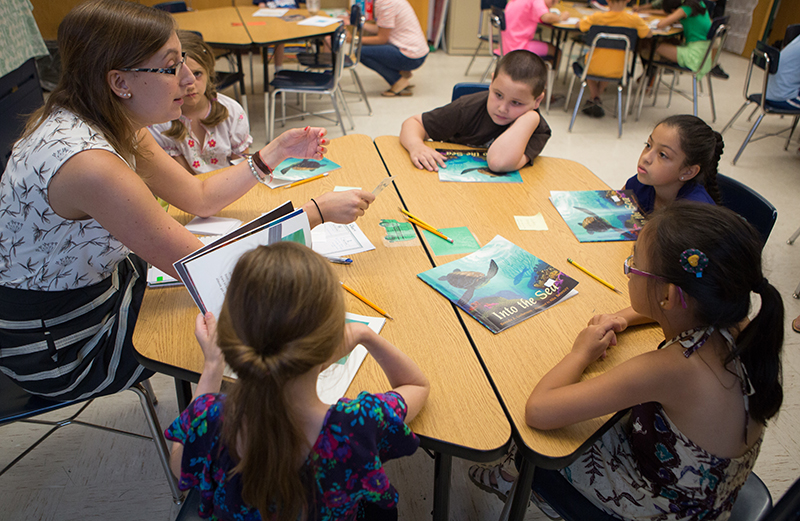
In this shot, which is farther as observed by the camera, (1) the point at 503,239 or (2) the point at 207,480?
(1) the point at 503,239

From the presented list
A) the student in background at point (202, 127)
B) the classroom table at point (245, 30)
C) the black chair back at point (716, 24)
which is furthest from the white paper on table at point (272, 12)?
the black chair back at point (716, 24)

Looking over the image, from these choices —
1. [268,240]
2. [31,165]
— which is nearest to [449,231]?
[268,240]

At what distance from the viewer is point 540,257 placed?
1429 millimetres

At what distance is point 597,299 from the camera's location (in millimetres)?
1285

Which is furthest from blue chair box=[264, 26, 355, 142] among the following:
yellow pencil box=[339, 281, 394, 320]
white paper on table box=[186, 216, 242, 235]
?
yellow pencil box=[339, 281, 394, 320]

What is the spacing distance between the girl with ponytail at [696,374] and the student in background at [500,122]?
983mm

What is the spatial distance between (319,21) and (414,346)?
4.00 m

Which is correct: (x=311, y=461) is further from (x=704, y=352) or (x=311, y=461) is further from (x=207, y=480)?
(x=704, y=352)

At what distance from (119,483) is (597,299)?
1547 mm

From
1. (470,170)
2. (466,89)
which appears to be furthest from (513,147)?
(466,89)

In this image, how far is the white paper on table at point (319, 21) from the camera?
167 inches

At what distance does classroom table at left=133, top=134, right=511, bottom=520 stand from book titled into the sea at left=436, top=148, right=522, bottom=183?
38cm

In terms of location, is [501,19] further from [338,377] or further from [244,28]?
[338,377]

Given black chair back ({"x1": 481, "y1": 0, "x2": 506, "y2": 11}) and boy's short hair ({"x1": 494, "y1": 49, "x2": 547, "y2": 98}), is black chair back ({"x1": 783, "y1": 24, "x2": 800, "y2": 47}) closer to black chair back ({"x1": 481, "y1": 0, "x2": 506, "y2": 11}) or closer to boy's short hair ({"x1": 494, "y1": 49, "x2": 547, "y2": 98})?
black chair back ({"x1": 481, "y1": 0, "x2": 506, "y2": 11})
